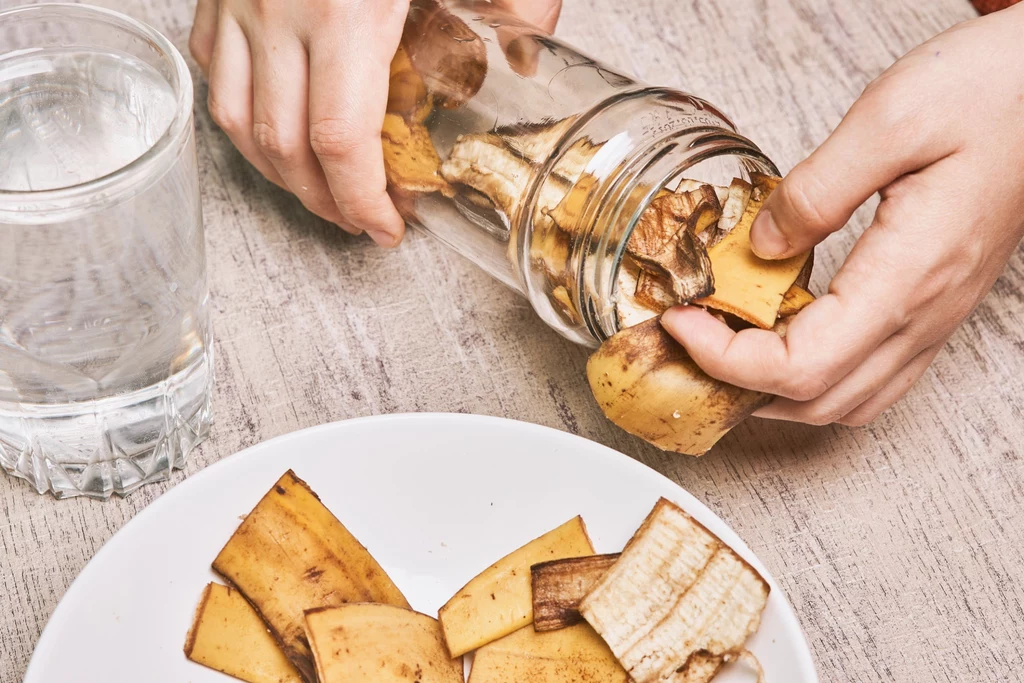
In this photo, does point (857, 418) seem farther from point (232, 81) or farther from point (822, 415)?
point (232, 81)

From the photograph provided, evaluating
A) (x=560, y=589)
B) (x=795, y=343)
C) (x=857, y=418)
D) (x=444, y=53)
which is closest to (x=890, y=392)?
(x=857, y=418)

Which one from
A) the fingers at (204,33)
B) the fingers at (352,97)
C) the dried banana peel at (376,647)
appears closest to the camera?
the dried banana peel at (376,647)

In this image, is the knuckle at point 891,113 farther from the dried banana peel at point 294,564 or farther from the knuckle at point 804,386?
the dried banana peel at point 294,564

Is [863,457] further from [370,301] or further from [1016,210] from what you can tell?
[370,301]

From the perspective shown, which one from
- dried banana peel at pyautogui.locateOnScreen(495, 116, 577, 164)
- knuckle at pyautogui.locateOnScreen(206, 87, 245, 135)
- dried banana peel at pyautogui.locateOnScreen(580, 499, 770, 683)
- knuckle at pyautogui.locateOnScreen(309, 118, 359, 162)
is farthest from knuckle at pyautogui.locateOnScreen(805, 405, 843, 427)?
knuckle at pyautogui.locateOnScreen(206, 87, 245, 135)

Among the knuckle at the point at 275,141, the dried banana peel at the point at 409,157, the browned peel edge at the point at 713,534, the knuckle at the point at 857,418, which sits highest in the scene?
the knuckle at the point at 857,418

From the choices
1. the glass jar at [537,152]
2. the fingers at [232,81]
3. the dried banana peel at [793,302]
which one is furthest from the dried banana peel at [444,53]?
the dried banana peel at [793,302]

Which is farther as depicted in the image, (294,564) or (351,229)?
(351,229)

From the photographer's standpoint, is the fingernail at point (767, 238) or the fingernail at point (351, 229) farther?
the fingernail at point (351, 229)
